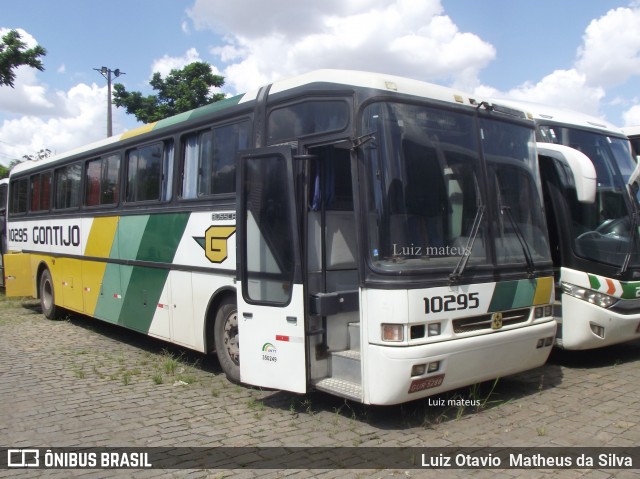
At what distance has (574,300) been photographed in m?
6.84

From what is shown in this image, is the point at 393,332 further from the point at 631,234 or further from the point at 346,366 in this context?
the point at 631,234

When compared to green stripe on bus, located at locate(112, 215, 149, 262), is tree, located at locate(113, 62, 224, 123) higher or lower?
higher

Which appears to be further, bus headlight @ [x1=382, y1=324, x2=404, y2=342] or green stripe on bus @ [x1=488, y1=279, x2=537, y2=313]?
green stripe on bus @ [x1=488, y1=279, x2=537, y2=313]

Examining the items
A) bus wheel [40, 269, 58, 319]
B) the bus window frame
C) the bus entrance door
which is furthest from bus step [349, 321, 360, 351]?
bus wheel [40, 269, 58, 319]

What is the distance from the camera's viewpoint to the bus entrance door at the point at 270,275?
17.9 feet

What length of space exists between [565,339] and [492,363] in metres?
1.89

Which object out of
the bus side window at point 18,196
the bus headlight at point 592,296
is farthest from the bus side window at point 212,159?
the bus side window at point 18,196

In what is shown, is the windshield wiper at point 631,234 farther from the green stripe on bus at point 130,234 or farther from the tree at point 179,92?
the tree at point 179,92

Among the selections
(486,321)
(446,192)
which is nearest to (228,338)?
(486,321)

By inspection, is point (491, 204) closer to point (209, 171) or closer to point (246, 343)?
point (246, 343)

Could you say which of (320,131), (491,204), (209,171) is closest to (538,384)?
(491,204)

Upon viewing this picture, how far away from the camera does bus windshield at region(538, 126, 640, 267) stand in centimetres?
693

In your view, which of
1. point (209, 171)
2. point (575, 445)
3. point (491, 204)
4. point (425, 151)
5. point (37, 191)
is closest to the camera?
point (575, 445)

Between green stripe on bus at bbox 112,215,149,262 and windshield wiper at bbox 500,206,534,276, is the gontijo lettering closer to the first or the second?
green stripe on bus at bbox 112,215,149,262
